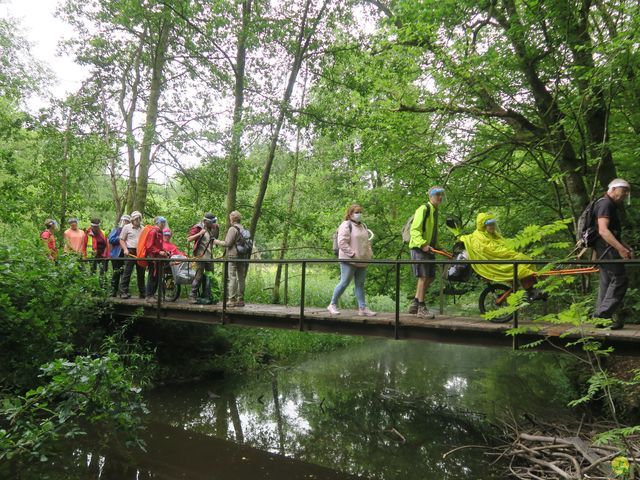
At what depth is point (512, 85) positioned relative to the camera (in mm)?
8820

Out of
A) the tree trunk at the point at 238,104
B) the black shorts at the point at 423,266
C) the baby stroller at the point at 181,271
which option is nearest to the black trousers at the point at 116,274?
the baby stroller at the point at 181,271

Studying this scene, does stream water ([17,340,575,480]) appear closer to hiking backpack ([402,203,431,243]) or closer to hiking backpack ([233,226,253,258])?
hiking backpack ([233,226,253,258])

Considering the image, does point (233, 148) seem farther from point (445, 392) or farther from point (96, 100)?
point (445, 392)

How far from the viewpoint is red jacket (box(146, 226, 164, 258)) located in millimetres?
8836

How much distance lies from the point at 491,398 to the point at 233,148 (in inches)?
331

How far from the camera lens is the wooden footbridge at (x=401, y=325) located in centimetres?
487

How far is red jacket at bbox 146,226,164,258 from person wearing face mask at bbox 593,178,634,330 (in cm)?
747

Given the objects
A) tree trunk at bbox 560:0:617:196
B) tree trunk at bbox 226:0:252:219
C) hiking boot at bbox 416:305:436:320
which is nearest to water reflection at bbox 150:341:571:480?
hiking boot at bbox 416:305:436:320

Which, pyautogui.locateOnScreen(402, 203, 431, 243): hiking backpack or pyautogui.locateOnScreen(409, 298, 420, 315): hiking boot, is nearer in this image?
pyautogui.locateOnScreen(402, 203, 431, 243): hiking backpack

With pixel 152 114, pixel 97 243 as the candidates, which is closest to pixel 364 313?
pixel 97 243

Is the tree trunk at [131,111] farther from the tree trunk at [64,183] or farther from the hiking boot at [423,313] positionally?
the hiking boot at [423,313]

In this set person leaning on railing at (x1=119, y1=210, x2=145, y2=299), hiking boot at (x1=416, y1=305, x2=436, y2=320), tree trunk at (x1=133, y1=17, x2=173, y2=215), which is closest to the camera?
hiking boot at (x1=416, y1=305, x2=436, y2=320)

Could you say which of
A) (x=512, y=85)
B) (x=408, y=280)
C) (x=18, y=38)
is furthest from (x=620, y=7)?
(x=18, y=38)

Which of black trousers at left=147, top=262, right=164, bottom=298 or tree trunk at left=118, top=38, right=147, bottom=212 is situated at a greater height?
tree trunk at left=118, top=38, right=147, bottom=212
